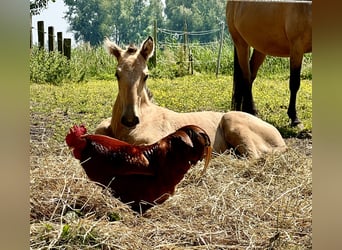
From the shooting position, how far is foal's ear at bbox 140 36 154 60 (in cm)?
190

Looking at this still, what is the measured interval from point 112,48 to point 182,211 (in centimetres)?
53

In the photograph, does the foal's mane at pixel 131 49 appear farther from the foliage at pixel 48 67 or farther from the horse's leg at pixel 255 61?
the horse's leg at pixel 255 61

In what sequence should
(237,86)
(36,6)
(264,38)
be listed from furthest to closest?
(264,38)
(237,86)
(36,6)

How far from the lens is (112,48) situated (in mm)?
1897

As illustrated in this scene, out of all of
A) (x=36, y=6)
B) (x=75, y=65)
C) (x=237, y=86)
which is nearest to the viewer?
(x=36, y=6)

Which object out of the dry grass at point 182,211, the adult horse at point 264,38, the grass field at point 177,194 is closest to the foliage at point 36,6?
the grass field at point 177,194

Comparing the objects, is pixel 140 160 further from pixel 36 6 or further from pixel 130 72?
pixel 36 6

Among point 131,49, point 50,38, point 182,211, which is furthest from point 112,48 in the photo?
point 182,211

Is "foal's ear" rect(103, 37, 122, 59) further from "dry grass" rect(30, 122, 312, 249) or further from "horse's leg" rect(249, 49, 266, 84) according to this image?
"horse's leg" rect(249, 49, 266, 84)

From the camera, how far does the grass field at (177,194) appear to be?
182 cm

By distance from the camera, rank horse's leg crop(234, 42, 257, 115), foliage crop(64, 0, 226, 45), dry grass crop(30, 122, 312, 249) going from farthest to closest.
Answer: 1. horse's leg crop(234, 42, 257, 115)
2. foliage crop(64, 0, 226, 45)
3. dry grass crop(30, 122, 312, 249)

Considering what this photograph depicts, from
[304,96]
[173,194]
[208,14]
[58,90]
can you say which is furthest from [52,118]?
[304,96]

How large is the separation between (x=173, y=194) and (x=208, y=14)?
0.57m

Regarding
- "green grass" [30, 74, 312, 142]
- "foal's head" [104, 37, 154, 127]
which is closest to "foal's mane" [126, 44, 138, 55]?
"foal's head" [104, 37, 154, 127]
